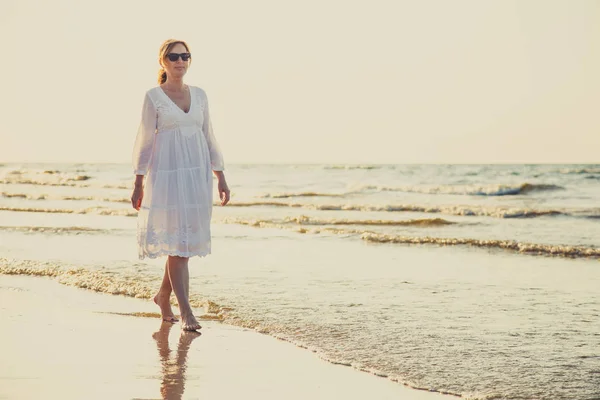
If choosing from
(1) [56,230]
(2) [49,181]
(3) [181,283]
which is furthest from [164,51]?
(2) [49,181]

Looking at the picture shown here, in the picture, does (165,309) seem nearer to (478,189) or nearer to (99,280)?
(99,280)

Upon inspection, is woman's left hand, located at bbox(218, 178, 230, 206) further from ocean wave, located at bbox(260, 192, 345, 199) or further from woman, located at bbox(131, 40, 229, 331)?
ocean wave, located at bbox(260, 192, 345, 199)

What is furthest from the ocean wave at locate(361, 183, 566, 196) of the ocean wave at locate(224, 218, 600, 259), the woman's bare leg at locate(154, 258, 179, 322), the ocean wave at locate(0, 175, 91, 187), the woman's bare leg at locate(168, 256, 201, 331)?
the woman's bare leg at locate(168, 256, 201, 331)

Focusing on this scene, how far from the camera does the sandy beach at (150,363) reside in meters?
3.97

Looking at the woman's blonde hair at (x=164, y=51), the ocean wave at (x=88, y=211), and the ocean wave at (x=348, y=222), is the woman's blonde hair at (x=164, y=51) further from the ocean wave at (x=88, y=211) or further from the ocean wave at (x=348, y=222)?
the ocean wave at (x=88, y=211)

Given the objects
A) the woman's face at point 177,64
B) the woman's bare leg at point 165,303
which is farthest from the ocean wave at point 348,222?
the woman's face at point 177,64

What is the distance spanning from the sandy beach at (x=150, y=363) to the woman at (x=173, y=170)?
1.61 feet

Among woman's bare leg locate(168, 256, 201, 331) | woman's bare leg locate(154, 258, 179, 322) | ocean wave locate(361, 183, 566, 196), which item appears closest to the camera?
woman's bare leg locate(168, 256, 201, 331)

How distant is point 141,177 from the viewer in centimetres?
542

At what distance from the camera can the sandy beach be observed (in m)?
3.97

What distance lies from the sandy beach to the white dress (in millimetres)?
629

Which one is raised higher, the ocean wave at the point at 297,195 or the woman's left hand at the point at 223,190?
the woman's left hand at the point at 223,190

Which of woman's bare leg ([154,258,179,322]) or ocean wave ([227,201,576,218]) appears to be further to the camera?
ocean wave ([227,201,576,218])

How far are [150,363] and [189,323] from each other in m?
0.97
